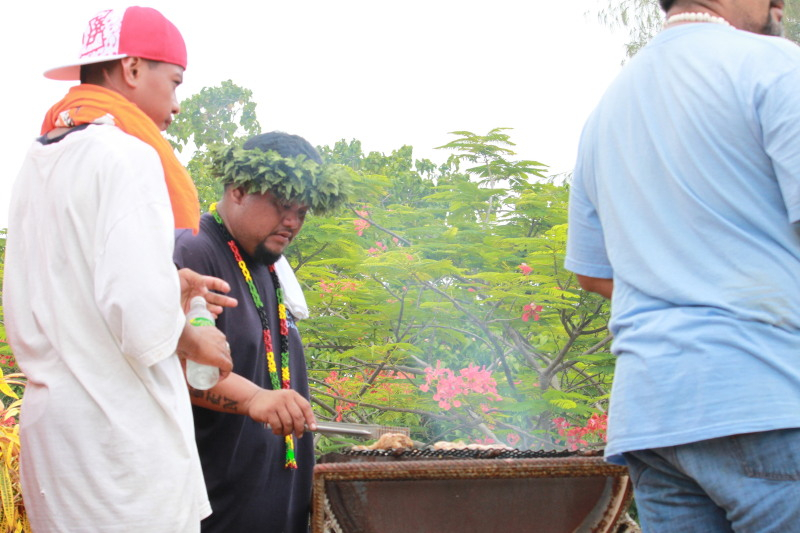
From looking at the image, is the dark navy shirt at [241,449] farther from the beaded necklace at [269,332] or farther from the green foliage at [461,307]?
the green foliage at [461,307]

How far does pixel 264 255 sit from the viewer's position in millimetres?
3049

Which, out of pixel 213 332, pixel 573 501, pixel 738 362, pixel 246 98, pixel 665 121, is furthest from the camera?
pixel 246 98

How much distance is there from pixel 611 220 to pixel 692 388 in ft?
1.33

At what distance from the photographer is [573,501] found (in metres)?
2.88

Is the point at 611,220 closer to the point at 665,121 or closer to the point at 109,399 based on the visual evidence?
the point at 665,121

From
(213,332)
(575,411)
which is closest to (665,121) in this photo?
(213,332)

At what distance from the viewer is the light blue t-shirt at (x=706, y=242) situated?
1.56 m

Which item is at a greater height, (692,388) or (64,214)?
(64,214)

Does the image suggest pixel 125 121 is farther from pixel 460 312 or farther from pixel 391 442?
pixel 460 312

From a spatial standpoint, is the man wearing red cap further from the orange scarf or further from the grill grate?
the grill grate

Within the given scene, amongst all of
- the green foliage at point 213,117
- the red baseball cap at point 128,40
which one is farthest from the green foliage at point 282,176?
the green foliage at point 213,117

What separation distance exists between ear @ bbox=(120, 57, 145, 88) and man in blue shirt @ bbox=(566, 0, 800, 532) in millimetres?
1167

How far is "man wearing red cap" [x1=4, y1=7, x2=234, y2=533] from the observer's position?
75.0 inches

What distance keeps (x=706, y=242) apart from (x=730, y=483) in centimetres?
42
